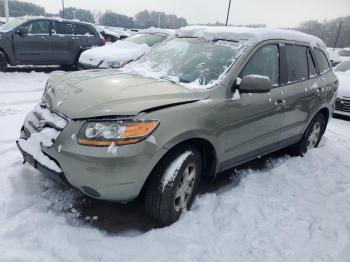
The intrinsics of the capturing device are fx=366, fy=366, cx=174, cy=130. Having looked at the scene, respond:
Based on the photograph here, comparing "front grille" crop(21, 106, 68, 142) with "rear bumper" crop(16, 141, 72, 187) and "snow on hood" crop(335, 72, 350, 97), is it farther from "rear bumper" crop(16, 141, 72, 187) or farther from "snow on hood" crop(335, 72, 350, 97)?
"snow on hood" crop(335, 72, 350, 97)

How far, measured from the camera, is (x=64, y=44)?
11094 millimetres

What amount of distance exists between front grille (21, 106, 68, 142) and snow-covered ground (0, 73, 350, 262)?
64cm

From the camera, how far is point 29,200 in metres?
3.39

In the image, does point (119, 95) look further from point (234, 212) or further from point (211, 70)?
point (234, 212)

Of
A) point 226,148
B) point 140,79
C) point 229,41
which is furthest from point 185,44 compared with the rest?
point 226,148

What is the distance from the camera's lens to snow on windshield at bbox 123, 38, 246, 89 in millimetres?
3656

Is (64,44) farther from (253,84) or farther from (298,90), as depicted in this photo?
(253,84)

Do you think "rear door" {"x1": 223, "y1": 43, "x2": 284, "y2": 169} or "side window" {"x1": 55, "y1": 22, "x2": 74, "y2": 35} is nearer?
"rear door" {"x1": 223, "y1": 43, "x2": 284, "y2": 169}

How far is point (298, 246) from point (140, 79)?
2.15 m

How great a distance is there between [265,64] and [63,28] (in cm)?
871

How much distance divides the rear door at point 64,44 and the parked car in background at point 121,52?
1386mm

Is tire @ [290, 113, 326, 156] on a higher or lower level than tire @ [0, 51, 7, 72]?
higher

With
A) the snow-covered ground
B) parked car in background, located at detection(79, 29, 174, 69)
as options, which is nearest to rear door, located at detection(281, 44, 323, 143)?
the snow-covered ground

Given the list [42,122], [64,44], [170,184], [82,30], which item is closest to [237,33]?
[170,184]
